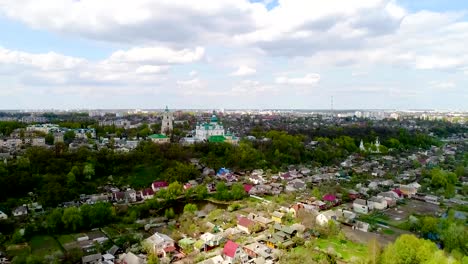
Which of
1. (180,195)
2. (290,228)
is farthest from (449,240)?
(180,195)

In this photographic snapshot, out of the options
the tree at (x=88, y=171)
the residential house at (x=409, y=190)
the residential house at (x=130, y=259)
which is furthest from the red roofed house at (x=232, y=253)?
the residential house at (x=409, y=190)

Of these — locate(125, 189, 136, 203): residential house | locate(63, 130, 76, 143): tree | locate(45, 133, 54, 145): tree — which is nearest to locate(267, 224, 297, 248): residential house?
locate(125, 189, 136, 203): residential house

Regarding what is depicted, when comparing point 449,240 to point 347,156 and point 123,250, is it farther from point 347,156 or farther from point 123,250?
point 347,156

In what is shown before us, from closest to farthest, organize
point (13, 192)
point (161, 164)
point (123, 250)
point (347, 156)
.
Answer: point (123, 250), point (13, 192), point (161, 164), point (347, 156)

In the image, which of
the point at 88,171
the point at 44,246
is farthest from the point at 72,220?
the point at 88,171

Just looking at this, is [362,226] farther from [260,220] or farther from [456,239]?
[260,220]

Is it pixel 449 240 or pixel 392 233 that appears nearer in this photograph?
pixel 449 240
